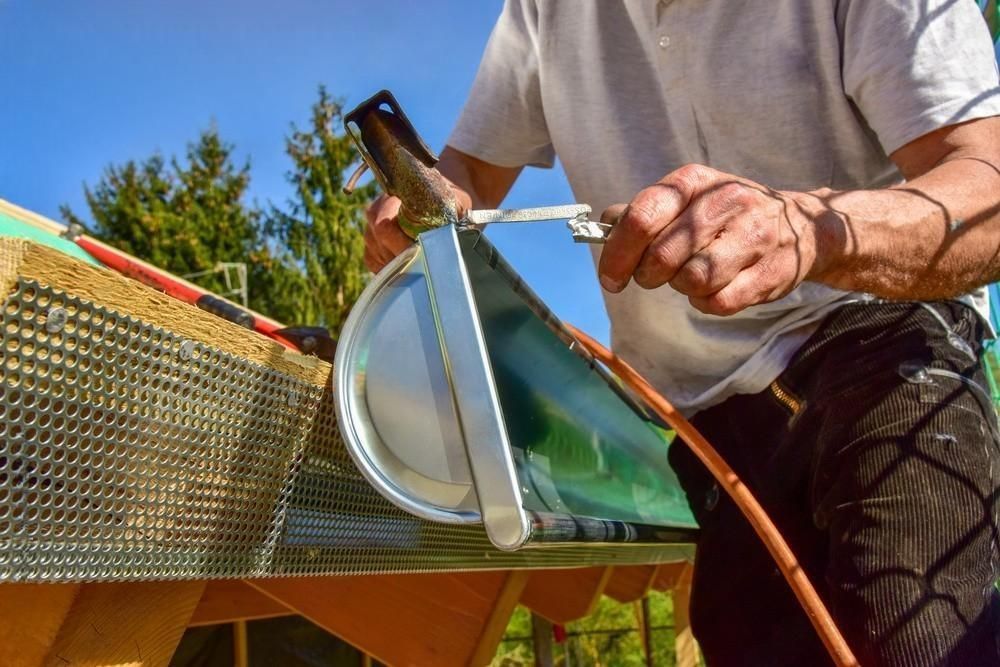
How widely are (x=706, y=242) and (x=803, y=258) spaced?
0.44ft

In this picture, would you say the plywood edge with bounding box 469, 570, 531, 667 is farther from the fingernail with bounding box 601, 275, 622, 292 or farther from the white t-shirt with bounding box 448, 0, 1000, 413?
the fingernail with bounding box 601, 275, 622, 292

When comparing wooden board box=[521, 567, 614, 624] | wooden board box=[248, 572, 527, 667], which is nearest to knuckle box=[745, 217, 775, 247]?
wooden board box=[248, 572, 527, 667]

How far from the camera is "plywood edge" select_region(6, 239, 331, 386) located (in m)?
0.50

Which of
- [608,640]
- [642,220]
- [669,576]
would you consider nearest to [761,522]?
[642,220]

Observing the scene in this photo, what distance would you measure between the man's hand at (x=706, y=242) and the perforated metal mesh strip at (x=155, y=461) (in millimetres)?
326

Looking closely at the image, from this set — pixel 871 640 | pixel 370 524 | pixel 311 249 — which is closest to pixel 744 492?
pixel 871 640

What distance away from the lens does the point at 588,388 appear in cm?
131

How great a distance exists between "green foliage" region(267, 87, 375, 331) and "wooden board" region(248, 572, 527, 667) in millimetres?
9010

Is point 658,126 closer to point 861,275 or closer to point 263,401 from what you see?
point 861,275

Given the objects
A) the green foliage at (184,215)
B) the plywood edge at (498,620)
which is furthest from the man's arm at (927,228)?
the green foliage at (184,215)

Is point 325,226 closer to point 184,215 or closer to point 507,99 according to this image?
point 184,215

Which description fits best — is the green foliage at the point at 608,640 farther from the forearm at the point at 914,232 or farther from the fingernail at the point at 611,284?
the fingernail at the point at 611,284

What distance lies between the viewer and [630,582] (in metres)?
3.47

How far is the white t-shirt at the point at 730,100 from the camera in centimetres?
108
